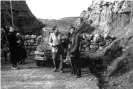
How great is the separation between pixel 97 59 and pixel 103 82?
13.4 ft

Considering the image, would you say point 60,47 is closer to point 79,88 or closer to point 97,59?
point 79,88

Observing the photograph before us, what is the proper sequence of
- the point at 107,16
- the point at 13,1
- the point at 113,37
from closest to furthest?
the point at 113,37 → the point at 107,16 → the point at 13,1

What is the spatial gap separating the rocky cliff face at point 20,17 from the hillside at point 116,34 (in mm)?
6496

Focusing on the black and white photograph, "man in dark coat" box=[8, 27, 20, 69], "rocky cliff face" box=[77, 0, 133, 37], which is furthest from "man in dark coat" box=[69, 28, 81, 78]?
"rocky cliff face" box=[77, 0, 133, 37]

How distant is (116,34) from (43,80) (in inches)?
423

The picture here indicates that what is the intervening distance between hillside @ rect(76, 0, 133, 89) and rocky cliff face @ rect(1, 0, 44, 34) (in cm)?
650

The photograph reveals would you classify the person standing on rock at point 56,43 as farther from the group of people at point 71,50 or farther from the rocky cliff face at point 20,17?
the rocky cliff face at point 20,17

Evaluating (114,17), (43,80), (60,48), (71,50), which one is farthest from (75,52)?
(114,17)

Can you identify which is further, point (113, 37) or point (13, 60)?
point (113, 37)

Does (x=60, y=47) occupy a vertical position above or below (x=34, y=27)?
above

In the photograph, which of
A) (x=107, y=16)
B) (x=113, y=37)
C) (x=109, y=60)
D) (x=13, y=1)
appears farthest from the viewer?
(x=13, y=1)

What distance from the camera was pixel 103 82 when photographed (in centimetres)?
980

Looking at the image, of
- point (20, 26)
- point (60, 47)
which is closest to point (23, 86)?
point (60, 47)

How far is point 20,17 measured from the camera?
99.2 feet
